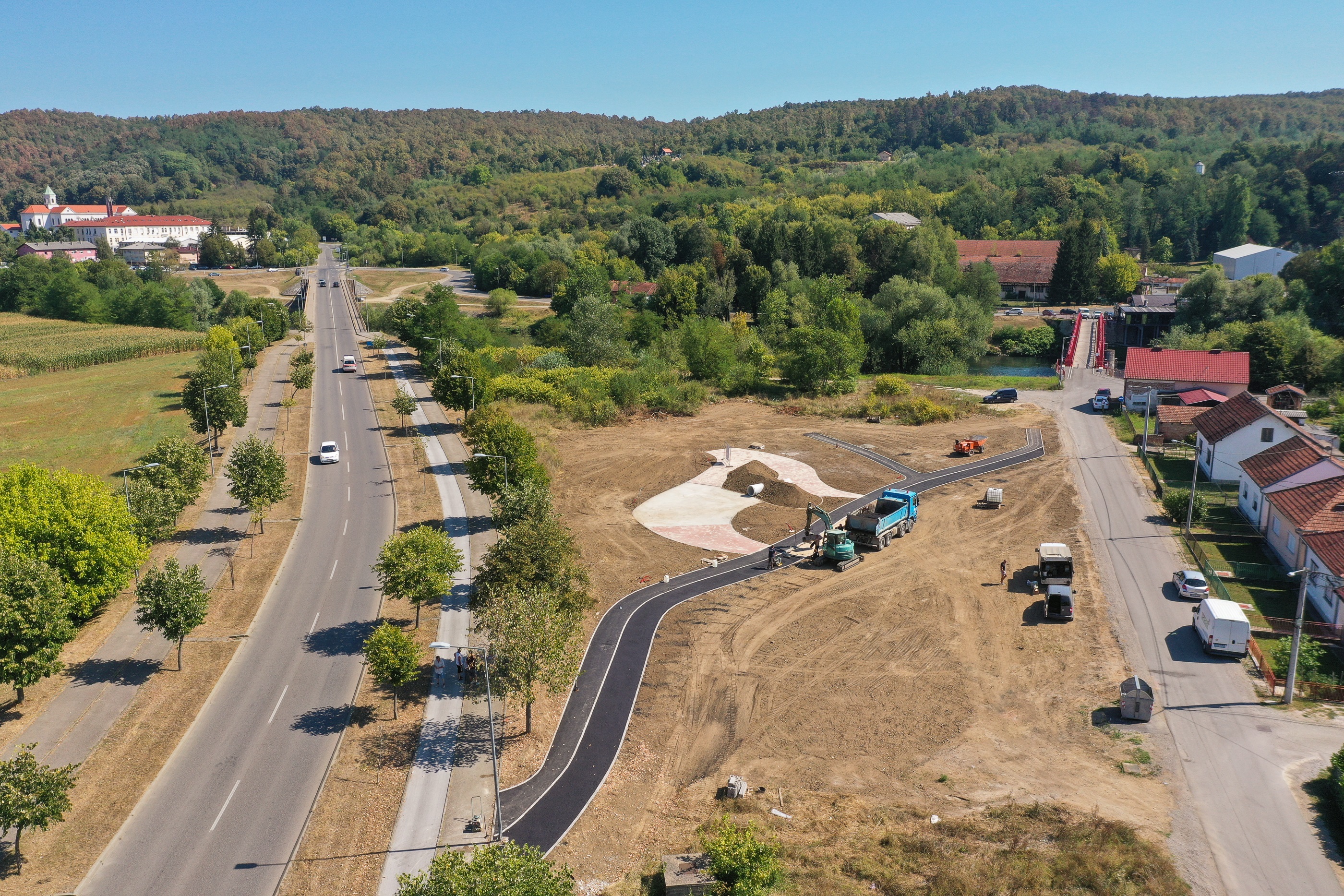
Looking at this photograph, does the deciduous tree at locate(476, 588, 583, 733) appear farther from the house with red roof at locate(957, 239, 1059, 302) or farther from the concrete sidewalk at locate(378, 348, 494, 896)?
the house with red roof at locate(957, 239, 1059, 302)

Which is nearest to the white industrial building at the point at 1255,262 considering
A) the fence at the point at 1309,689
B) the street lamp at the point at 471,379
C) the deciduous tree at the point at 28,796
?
the street lamp at the point at 471,379

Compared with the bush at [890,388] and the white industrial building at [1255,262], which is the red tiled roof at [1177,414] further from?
the white industrial building at [1255,262]

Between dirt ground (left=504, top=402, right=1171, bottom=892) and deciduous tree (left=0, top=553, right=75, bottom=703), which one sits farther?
deciduous tree (left=0, top=553, right=75, bottom=703)


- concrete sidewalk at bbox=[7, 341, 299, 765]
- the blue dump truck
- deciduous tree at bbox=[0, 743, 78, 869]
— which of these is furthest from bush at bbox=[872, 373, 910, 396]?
deciduous tree at bbox=[0, 743, 78, 869]

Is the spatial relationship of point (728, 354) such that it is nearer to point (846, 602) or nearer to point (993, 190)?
point (846, 602)

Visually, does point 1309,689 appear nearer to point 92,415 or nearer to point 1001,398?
point 1001,398

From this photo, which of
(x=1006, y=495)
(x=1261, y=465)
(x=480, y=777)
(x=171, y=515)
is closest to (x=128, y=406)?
(x=171, y=515)
